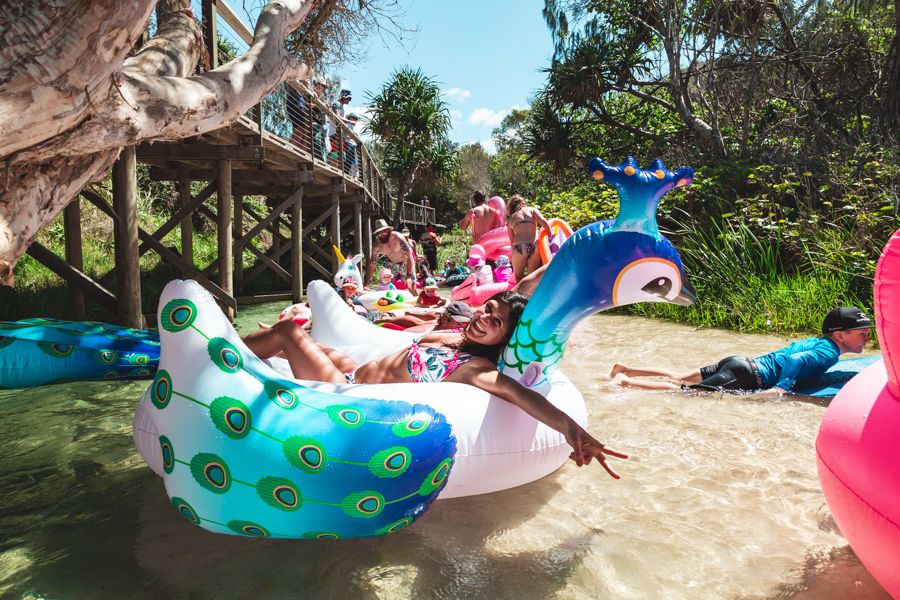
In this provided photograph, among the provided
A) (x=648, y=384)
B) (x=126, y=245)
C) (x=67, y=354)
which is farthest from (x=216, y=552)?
(x=126, y=245)

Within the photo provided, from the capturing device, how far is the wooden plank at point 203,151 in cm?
780

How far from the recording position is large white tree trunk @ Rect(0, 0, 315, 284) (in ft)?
7.61

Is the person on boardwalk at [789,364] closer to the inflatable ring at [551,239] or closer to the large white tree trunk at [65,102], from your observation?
the inflatable ring at [551,239]

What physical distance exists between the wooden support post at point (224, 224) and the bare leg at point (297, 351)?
5073 millimetres

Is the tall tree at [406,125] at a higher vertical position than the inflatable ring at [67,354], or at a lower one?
higher

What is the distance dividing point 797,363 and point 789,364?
0.05m

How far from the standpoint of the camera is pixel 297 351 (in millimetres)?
3131

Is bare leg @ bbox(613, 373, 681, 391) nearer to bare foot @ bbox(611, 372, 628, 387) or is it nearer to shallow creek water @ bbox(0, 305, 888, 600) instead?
bare foot @ bbox(611, 372, 628, 387)

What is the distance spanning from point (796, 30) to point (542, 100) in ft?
17.9

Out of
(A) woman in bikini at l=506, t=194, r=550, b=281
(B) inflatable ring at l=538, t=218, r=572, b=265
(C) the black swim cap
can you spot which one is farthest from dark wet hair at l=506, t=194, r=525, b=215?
(C) the black swim cap

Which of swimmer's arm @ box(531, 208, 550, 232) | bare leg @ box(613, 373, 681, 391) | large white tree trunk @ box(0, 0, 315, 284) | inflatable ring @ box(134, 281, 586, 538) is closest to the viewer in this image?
inflatable ring @ box(134, 281, 586, 538)

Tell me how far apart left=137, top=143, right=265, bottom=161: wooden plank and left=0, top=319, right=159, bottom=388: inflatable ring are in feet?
11.5

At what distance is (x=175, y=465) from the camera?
2113 millimetres

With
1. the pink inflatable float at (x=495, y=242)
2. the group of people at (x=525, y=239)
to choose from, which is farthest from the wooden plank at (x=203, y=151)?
the group of people at (x=525, y=239)
